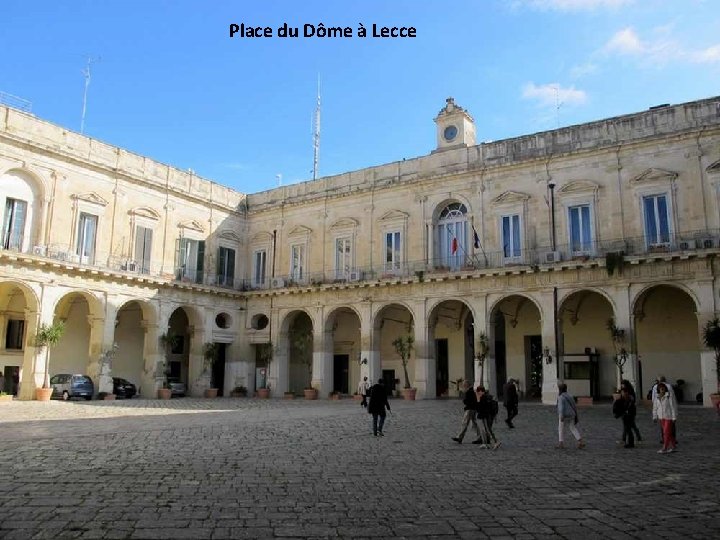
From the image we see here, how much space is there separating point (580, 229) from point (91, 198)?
65.6ft

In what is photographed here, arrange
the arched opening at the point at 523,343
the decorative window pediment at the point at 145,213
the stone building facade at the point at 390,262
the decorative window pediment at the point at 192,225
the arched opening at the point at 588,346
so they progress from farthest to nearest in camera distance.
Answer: the decorative window pediment at the point at 192,225
the decorative window pediment at the point at 145,213
the arched opening at the point at 523,343
the arched opening at the point at 588,346
the stone building facade at the point at 390,262

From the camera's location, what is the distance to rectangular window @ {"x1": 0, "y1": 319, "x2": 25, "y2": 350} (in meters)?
26.6

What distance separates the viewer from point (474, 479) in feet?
25.7

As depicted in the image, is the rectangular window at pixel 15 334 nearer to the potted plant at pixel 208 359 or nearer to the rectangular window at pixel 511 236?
the potted plant at pixel 208 359

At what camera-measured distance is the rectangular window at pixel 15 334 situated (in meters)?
26.6

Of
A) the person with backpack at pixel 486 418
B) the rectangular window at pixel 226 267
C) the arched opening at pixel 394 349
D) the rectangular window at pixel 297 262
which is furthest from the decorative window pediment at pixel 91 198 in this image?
the person with backpack at pixel 486 418

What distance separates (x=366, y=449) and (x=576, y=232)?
1637 centimetres

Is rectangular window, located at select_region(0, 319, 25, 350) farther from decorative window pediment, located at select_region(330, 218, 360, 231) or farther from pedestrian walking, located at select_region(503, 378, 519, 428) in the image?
pedestrian walking, located at select_region(503, 378, 519, 428)

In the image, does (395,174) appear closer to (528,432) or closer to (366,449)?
(528,432)

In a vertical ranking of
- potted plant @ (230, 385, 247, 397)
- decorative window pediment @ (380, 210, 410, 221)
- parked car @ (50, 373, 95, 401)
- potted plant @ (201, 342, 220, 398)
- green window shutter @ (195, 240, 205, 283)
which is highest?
decorative window pediment @ (380, 210, 410, 221)

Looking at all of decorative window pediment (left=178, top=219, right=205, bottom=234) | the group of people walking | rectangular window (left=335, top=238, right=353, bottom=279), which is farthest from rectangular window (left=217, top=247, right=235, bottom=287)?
the group of people walking

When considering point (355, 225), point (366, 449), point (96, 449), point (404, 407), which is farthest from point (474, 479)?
point (355, 225)

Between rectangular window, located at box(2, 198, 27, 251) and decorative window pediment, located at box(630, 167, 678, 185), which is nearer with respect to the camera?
decorative window pediment, located at box(630, 167, 678, 185)

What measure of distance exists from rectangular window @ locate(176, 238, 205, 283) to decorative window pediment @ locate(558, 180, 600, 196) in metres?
17.0
